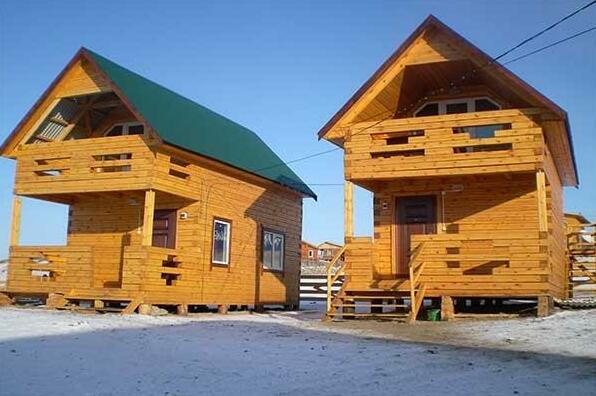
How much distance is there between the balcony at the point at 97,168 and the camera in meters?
17.9

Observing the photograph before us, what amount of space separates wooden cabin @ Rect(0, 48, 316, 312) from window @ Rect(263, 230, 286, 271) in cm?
11

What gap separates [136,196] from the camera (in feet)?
66.4

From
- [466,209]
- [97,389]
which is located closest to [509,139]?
[466,209]

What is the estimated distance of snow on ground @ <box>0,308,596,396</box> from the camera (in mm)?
7465

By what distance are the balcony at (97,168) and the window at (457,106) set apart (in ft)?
23.8

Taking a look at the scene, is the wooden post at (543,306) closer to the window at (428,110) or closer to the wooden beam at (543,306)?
the wooden beam at (543,306)

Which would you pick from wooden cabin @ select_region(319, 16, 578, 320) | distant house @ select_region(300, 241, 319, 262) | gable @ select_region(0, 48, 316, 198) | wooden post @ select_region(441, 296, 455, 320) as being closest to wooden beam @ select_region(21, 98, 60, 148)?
gable @ select_region(0, 48, 316, 198)

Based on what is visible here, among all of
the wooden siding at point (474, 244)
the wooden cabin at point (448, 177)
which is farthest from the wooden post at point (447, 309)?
the wooden siding at point (474, 244)

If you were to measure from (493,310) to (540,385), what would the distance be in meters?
11.9

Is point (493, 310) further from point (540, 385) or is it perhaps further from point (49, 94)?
point (49, 94)

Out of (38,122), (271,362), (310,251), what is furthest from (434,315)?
(310,251)

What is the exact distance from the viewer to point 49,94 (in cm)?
1952

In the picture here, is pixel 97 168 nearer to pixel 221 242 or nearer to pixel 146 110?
pixel 146 110

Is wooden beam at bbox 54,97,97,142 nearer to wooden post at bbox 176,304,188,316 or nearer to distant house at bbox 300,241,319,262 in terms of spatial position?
wooden post at bbox 176,304,188,316
